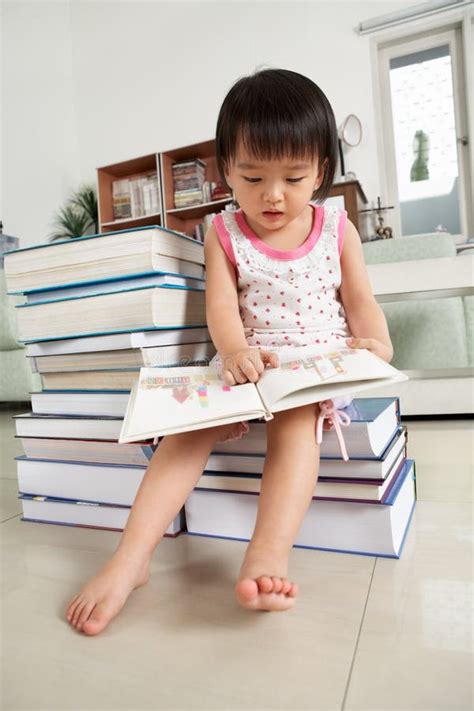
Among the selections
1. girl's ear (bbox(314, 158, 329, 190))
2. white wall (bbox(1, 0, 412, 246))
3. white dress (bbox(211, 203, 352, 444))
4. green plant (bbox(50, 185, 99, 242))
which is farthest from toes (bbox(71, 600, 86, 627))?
green plant (bbox(50, 185, 99, 242))

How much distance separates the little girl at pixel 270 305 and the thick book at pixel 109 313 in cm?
6

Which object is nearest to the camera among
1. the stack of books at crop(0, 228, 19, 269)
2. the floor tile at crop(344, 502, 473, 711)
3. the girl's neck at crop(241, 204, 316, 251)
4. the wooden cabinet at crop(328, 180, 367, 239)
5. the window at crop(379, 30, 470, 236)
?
the floor tile at crop(344, 502, 473, 711)

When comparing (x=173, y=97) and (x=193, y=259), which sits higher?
(x=173, y=97)

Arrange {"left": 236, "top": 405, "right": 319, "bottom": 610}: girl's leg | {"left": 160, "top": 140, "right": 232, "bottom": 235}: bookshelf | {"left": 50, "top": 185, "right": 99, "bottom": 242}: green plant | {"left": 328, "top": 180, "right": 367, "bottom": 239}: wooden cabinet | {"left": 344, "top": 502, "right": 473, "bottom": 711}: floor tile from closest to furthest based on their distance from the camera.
→ 1. {"left": 344, "top": 502, "right": 473, "bottom": 711}: floor tile
2. {"left": 236, "top": 405, "right": 319, "bottom": 610}: girl's leg
3. {"left": 328, "top": 180, "right": 367, "bottom": 239}: wooden cabinet
4. {"left": 160, "top": 140, "right": 232, "bottom": 235}: bookshelf
5. {"left": 50, "top": 185, "right": 99, "bottom": 242}: green plant

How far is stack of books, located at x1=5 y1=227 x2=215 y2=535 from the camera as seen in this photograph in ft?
2.41

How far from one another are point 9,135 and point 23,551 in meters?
3.17

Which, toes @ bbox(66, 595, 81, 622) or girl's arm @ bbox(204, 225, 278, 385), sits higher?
girl's arm @ bbox(204, 225, 278, 385)

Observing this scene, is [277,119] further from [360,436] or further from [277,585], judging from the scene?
[277,585]

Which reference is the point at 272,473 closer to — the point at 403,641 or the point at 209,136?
the point at 403,641

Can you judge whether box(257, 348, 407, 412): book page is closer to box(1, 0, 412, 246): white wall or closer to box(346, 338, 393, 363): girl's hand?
box(346, 338, 393, 363): girl's hand

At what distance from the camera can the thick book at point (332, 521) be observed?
2.04ft

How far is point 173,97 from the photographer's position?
11.8 ft

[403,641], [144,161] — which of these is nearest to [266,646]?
[403,641]

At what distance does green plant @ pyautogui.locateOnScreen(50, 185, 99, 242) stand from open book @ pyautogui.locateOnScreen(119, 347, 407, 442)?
3189 mm
